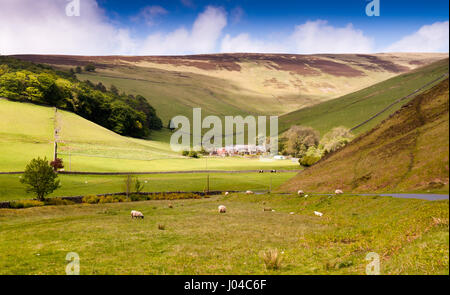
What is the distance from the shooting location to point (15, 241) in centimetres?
1989

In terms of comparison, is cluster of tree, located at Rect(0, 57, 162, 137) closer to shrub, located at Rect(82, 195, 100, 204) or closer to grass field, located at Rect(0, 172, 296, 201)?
grass field, located at Rect(0, 172, 296, 201)

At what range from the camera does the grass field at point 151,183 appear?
206ft

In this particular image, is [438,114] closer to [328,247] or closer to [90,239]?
[328,247]

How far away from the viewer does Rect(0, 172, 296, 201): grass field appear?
62763 millimetres

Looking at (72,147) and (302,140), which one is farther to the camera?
(302,140)

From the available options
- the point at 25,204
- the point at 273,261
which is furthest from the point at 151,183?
the point at 273,261

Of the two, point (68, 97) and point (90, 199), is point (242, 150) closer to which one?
point (68, 97)

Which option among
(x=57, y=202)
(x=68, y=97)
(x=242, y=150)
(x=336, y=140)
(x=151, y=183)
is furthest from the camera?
(x=242, y=150)

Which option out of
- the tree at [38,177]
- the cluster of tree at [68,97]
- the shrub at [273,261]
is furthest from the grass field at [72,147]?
the shrub at [273,261]

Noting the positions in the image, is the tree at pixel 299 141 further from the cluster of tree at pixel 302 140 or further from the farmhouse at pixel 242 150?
the farmhouse at pixel 242 150

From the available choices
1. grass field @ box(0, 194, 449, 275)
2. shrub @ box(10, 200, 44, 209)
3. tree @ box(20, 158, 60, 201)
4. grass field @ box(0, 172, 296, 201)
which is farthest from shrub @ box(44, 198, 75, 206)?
grass field @ box(0, 194, 449, 275)

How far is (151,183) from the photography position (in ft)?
266
